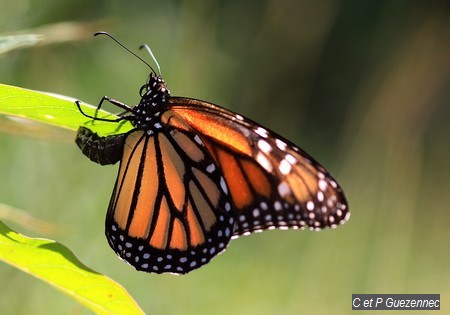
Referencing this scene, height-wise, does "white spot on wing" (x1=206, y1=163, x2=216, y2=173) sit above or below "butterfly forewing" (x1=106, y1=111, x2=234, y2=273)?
above

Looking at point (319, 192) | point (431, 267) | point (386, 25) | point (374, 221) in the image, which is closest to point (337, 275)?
point (374, 221)

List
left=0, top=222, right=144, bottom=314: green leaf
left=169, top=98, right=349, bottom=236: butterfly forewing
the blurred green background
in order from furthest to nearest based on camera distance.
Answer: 1. the blurred green background
2. left=169, top=98, right=349, bottom=236: butterfly forewing
3. left=0, top=222, right=144, bottom=314: green leaf

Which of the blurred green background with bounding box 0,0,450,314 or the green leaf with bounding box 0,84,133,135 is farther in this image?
the blurred green background with bounding box 0,0,450,314

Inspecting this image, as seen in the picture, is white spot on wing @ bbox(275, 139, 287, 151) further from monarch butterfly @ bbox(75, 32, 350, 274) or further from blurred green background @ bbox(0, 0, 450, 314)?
blurred green background @ bbox(0, 0, 450, 314)

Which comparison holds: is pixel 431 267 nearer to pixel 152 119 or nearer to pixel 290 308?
pixel 290 308

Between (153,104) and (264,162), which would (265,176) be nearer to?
(264,162)

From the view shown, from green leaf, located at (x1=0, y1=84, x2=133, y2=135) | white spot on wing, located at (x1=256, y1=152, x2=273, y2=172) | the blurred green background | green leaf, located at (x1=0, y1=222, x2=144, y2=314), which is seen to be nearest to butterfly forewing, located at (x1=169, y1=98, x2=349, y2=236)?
white spot on wing, located at (x1=256, y1=152, x2=273, y2=172)
